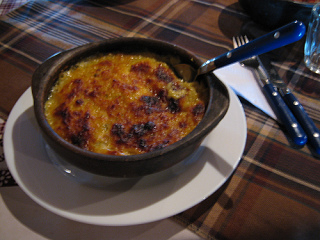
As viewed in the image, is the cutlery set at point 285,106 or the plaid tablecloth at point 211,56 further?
the cutlery set at point 285,106

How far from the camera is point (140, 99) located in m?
1.04

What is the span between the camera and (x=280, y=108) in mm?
1161

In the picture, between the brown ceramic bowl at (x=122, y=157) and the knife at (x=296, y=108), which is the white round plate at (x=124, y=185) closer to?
the brown ceramic bowl at (x=122, y=157)

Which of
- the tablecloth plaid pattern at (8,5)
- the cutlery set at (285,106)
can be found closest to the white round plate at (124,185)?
the cutlery set at (285,106)

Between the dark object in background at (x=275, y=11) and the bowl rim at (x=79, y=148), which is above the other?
the bowl rim at (x=79, y=148)

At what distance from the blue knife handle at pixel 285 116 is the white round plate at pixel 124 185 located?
20 cm

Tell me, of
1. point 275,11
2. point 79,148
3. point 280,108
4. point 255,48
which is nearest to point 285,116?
point 280,108

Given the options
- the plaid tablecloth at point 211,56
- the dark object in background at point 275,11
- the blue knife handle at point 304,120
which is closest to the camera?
the plaid tablecloth at point 211,56

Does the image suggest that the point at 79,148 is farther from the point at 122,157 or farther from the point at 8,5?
the point at 8,5

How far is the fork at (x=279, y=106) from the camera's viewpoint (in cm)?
108

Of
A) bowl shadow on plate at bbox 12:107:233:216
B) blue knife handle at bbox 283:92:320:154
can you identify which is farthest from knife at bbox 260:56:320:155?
bowl shadow on plate at bbox 12:107:233:216

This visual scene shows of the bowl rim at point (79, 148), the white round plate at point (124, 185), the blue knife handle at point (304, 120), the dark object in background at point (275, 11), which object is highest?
the bowl rim at point (79, 148)

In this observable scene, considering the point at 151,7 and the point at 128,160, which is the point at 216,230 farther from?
the point at 151,7

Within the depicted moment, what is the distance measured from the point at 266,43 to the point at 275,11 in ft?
2.59
